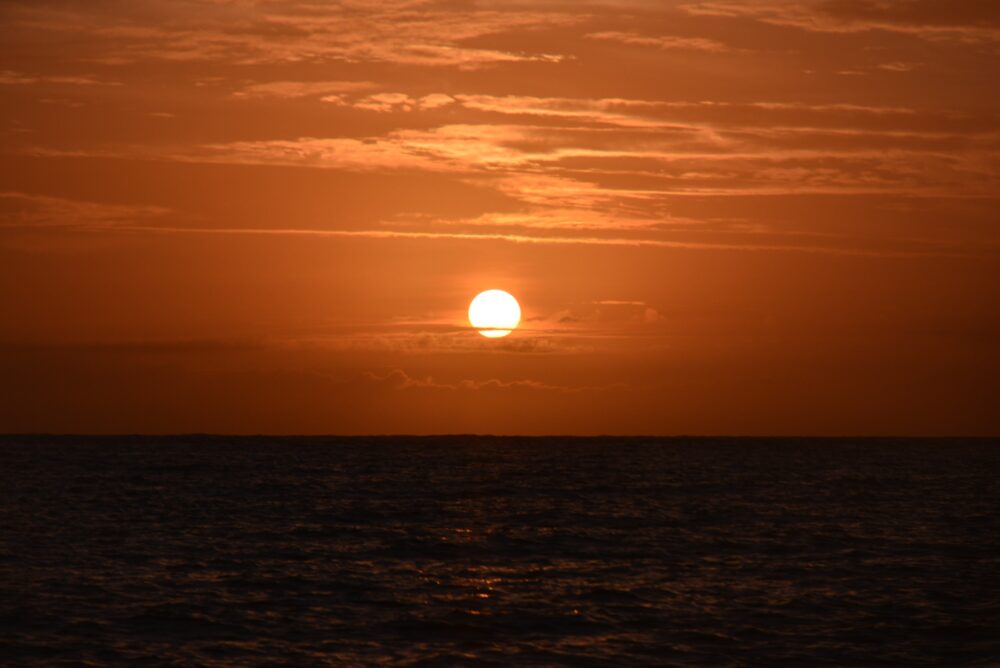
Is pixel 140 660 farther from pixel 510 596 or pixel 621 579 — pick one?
pixel 621 579

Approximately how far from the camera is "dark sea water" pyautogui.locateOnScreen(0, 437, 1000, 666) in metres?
29.5

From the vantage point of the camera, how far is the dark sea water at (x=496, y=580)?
29.5m

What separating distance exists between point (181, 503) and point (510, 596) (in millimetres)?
42995

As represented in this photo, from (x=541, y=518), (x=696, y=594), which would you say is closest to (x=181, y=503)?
(x=541, y=518)

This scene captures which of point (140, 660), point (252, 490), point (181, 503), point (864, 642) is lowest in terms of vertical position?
point (140, 660)

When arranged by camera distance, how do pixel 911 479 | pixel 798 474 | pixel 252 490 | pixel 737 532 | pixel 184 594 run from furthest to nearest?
pixel 798 474 → pixel 911 479 → pixel 252 490 → pixel 737 532 → pixel 184 594

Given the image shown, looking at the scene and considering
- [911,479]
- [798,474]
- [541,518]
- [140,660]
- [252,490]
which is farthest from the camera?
[798,474]

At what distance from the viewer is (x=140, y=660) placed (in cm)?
2758

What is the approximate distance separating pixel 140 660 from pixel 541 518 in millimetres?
39313

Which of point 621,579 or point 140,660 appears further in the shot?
point 621,579

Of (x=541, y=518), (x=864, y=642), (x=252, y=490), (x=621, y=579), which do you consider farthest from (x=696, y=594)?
(x=252, y=490)

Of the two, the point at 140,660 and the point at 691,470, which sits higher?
the point at 691,470

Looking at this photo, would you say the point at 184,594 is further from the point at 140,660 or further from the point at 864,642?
the point at 864,642

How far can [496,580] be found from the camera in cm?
4066
